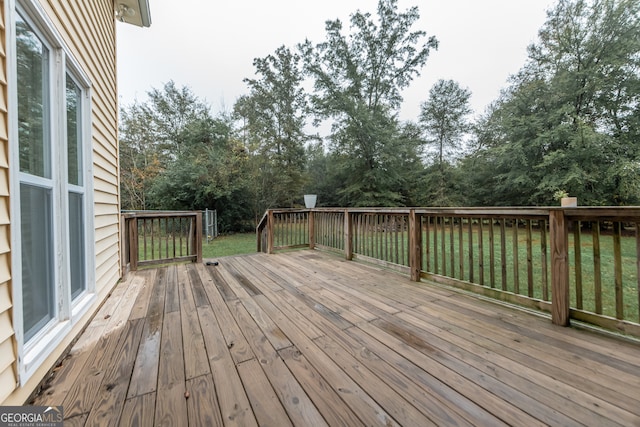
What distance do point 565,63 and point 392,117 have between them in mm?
6620

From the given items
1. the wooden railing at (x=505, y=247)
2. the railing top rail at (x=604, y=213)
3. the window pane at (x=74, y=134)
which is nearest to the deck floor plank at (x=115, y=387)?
the window pane at (x=74, y=134)

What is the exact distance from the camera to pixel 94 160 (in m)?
2.38

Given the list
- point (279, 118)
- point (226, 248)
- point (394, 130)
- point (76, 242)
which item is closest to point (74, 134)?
point (76, 242)

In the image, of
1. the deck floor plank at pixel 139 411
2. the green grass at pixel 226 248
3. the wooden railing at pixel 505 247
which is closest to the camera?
the deck floor plank at pixel 139 411

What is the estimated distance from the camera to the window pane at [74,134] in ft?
6.28

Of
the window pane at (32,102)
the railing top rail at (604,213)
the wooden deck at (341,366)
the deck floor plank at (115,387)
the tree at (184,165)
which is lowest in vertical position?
the wooden deck at (341,366)

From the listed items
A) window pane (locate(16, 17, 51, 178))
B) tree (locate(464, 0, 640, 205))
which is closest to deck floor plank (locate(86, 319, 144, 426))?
window pane (locate(16, 17, 51, 178))

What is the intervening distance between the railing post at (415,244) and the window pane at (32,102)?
318 centimetres

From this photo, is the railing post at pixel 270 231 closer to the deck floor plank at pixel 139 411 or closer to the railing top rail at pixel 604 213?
the deck floor plank at pixel 139 411

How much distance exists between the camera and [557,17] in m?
Result: 9.74

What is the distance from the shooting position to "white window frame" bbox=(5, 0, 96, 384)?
1.14 m

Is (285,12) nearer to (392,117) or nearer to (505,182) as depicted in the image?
(392,117)

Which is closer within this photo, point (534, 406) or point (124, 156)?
point (534, 406)

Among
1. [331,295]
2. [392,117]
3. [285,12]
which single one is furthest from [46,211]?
[392,117]
